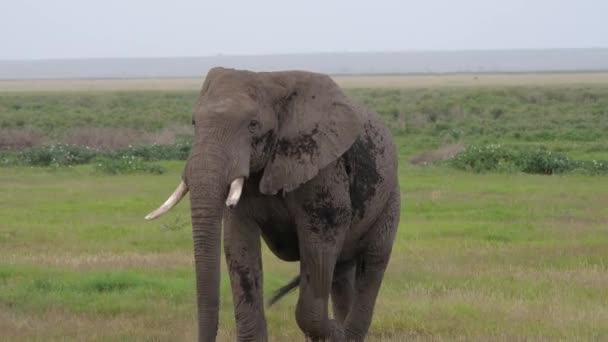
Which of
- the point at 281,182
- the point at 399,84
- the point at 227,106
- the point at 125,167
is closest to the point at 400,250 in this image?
the point at 281,182

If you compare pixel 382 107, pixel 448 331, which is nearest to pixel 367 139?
pixel 448 331

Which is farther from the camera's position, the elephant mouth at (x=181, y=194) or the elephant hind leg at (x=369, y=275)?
the elephant hind leg at (x=369, y=275)

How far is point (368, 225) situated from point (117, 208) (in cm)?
1123

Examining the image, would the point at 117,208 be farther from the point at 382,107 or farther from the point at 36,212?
the point at 382,107

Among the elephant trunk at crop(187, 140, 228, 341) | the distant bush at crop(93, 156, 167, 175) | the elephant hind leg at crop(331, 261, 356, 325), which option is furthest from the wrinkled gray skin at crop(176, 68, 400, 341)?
the distant bush at crop(93, 156, 167, 175)

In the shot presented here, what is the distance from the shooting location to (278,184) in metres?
7.11

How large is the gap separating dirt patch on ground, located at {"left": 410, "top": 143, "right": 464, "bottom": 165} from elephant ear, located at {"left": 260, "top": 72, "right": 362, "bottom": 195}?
20253mm

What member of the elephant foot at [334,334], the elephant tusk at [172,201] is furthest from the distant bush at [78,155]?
the elephant tusk at [172,201]

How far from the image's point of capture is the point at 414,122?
147 ft

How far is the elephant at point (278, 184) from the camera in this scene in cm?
654

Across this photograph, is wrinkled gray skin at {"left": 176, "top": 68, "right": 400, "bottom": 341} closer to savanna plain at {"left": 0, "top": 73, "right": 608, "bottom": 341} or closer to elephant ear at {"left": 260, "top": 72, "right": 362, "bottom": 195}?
elephant ear at {"left": 260, "top": 72, "right": 362, "bottom": 195}

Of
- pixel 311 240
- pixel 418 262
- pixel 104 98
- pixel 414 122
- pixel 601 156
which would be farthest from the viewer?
pixel 104 98

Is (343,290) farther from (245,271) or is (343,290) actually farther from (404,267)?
(404,267)

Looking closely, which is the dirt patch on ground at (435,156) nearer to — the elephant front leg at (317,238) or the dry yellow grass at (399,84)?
the elephant front leg at (317,238)
